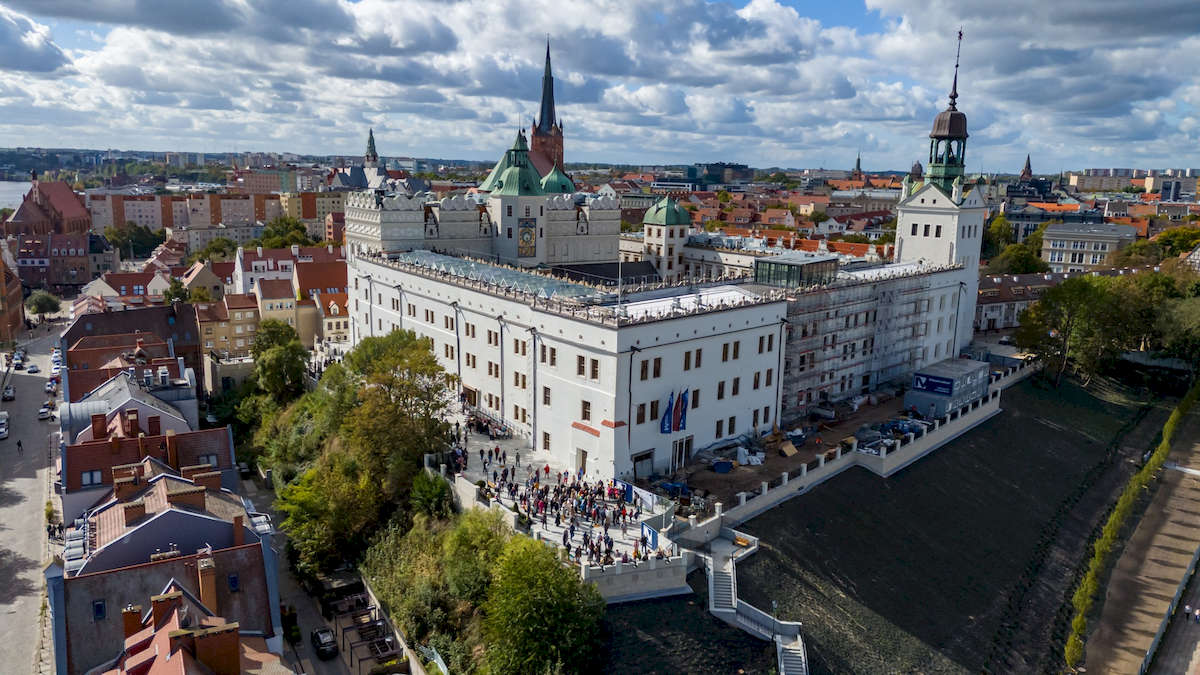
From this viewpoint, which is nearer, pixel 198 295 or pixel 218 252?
pixel 198 295

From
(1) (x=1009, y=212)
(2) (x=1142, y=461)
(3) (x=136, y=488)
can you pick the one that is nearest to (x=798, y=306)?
(2) (x=1142, y=461)

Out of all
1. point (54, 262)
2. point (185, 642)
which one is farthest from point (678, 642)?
point (54, 262)

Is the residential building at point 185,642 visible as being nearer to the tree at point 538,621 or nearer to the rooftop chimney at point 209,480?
the tree at point 538,621

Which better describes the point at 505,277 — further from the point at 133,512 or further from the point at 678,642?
the point at 678,642

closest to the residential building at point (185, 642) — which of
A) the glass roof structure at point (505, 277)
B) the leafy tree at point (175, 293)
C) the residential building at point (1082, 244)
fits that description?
the glass roof structure at point (505, 277)

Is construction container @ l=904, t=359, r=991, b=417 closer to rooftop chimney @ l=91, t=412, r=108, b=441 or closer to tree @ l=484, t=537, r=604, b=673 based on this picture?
tree @ l=484, t=537, r=604, b=673
